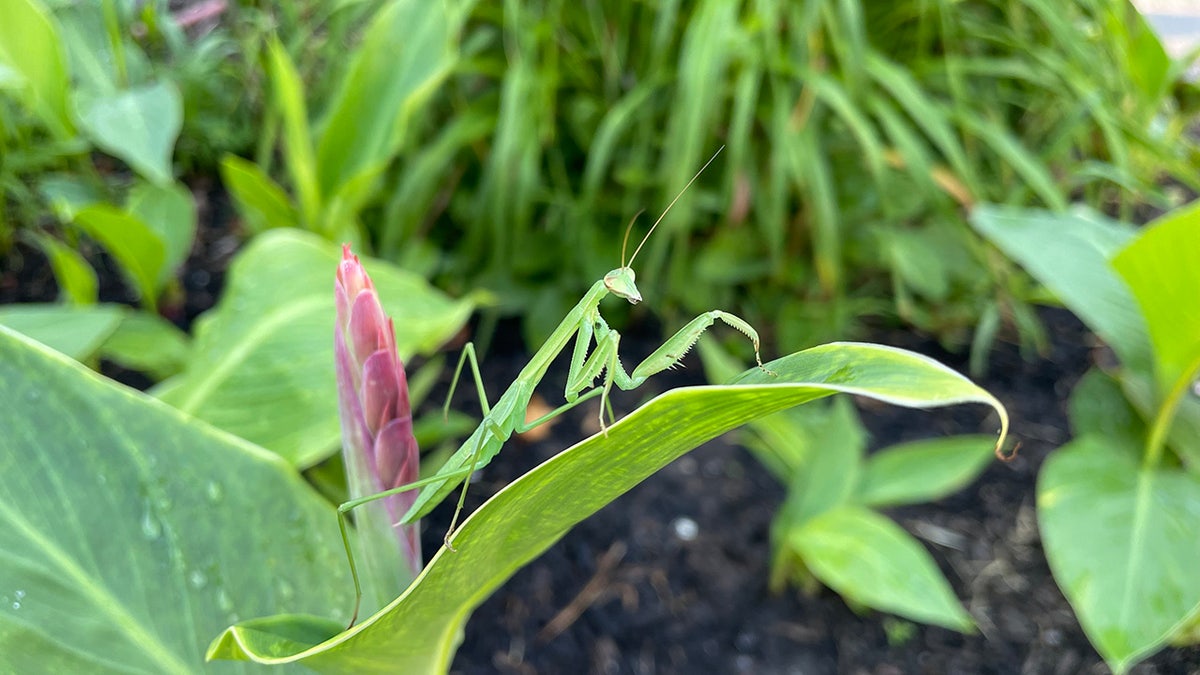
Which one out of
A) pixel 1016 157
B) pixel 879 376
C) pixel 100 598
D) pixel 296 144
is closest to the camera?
pixel 879 376

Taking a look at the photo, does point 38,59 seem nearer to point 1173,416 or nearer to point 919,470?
point 919,470

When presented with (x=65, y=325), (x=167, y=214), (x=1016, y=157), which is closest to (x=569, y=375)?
(x=65, y=325)

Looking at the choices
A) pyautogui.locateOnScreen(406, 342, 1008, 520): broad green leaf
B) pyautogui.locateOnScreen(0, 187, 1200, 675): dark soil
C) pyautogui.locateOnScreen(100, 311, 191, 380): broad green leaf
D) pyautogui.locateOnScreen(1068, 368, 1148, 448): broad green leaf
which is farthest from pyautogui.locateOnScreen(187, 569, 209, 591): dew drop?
pyautogui.locateOnScreen(1068, 368, 1148, 448): broad green leaf

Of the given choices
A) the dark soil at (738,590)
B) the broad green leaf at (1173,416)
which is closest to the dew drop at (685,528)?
the dark soil at (738,590)

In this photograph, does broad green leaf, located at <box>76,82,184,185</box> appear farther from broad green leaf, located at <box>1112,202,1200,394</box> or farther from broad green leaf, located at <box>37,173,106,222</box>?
broad green leaf, located at <box>1112,202,1200,394</box>

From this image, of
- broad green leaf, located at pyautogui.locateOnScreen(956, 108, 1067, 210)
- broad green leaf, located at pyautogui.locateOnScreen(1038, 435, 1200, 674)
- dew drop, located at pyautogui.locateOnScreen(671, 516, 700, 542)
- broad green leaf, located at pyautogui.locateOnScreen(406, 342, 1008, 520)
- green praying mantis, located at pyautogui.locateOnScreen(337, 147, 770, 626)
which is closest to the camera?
broad green leaf, located at pyautogui.locateOnScreen(406, 342, 1008, 520)

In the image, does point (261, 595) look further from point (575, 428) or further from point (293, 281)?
point (575, 428)

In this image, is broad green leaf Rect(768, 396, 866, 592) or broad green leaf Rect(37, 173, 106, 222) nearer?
broad green leaf Rect(768, 396, 866, 592)
